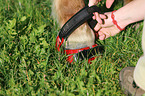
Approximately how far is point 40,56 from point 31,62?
0.28ft

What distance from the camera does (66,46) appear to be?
1.44m

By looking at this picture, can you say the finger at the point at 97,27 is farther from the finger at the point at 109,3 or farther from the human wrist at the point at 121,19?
the finger at the point at 109,3

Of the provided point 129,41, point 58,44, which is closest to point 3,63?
point 58,44

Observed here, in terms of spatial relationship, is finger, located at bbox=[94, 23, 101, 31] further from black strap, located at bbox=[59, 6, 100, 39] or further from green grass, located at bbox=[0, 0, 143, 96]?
black strap, located at bbox=[59, 6, 100, 39]

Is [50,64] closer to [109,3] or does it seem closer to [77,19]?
[77,19]

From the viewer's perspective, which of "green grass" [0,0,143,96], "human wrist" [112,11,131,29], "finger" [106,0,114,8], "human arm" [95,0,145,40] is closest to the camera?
"green grass" [0,0,143,96]

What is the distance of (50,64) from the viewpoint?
1434 mm

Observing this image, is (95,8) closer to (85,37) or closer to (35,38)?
(85,37)

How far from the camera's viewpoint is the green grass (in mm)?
1241

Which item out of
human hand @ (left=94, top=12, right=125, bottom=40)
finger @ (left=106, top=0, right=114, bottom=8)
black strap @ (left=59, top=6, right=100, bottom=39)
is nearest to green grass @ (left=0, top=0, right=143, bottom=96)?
human hand @ (left=94, top=12, right=125, bottom=40)

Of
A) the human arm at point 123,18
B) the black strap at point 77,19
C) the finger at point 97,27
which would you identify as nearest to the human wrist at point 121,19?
the human arm at point 123,18

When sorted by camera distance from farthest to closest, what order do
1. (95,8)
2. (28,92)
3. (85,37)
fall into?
(85,37) → (95,8) → (28,92)

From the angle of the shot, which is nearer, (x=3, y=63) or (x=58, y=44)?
(x=3, y=63)

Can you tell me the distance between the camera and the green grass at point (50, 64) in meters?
1.24
